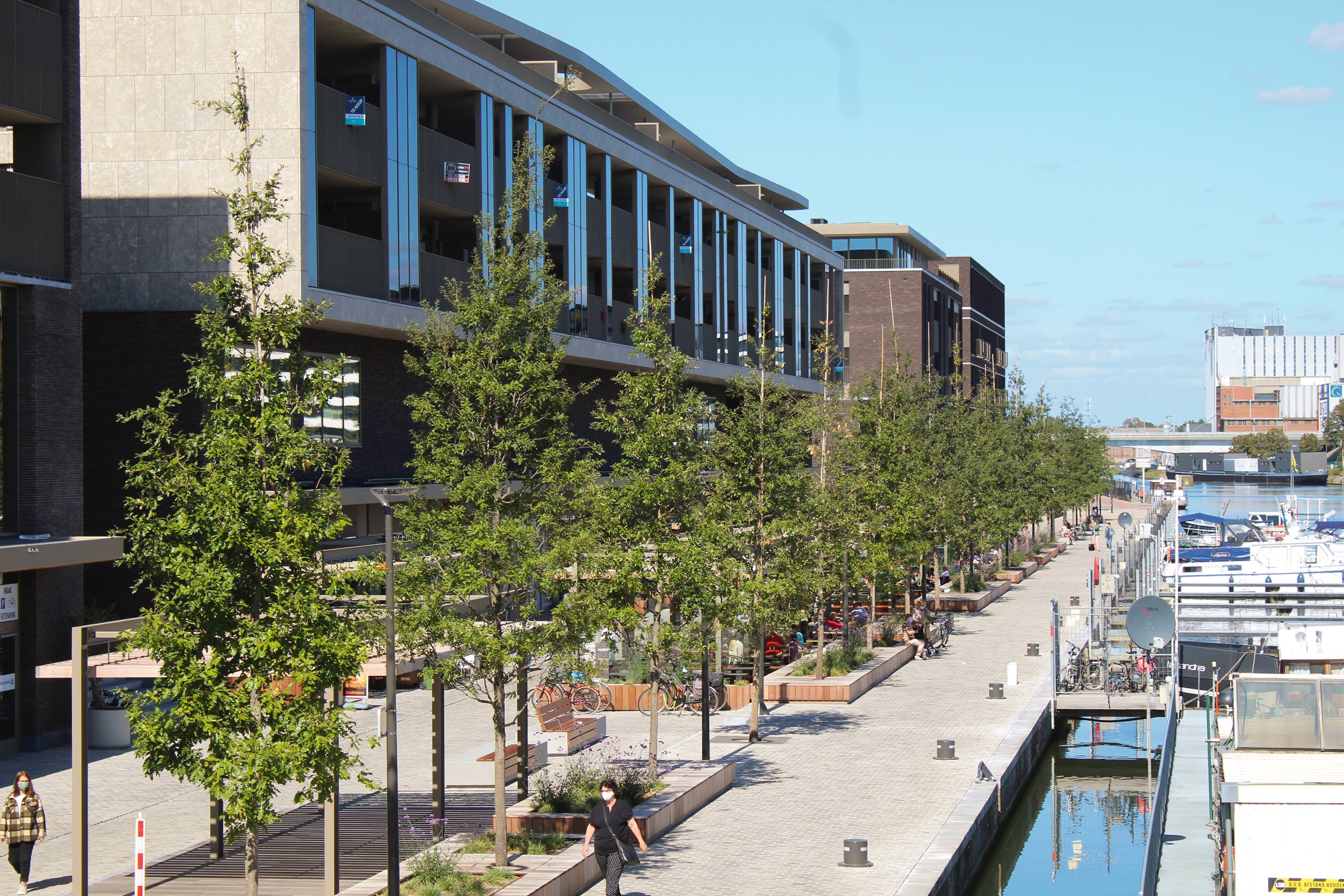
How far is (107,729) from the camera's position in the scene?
26.9 meters

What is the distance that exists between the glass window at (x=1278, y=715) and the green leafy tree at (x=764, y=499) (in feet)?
32.4

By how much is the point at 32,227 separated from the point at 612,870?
17.8 meters

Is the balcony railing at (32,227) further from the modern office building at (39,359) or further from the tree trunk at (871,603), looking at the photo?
the tree trunk at (871,603)

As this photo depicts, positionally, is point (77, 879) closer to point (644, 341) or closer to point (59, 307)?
point (644, 341)

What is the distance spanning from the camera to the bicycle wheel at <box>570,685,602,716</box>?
101 feet

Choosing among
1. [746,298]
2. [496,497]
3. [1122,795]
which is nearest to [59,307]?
[496,497]

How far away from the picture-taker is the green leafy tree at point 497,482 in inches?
690

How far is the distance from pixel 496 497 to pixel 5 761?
44.4 ft

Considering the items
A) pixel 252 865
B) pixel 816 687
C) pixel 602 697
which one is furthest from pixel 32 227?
pixel 816 687

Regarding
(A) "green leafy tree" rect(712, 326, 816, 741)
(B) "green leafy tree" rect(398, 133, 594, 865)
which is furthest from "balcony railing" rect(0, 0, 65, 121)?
(A) "green leafy tree" rect(712, 326, 816, 741)

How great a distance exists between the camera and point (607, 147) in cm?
4606

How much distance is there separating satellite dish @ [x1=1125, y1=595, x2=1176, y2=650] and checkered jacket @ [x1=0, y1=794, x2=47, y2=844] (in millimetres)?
18650

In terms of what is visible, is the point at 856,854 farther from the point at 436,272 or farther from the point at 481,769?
the point at 436,272

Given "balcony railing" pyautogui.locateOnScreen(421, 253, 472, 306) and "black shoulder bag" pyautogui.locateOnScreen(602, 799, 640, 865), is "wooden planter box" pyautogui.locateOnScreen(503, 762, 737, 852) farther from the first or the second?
"balcony railing" pyautogui.locateOnScreen(421, 253, 472, 306)
